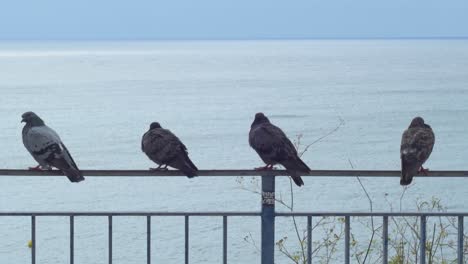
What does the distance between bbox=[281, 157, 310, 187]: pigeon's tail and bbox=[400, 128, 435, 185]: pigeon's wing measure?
0.58 m

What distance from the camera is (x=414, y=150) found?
19.9ft

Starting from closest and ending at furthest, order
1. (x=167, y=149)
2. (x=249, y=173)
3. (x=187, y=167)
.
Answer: (x=249, y=173), (x=187, y=167), (x=167, y=149)

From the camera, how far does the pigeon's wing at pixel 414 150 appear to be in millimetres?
5697

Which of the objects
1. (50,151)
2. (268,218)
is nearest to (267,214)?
→ (268,218)

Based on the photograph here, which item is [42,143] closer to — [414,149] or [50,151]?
[50,151]

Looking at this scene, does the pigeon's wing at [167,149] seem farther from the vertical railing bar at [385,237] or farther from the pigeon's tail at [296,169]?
the vertical railing bar at [385,237]

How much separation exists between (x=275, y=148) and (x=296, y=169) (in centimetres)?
65

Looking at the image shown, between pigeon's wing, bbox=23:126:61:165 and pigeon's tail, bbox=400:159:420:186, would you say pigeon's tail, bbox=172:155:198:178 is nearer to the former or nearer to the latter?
pigeon's wing, bbox=23:126:61:165

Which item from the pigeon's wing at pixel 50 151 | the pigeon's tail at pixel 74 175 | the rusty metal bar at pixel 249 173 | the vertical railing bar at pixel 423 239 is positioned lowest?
the vertical railing bar at pixel 423 239

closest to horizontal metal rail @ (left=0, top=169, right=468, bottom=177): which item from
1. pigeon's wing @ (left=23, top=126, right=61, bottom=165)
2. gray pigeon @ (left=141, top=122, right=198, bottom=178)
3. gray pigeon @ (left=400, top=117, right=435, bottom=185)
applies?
gray pigeon @ (left=400, top=117, right=435, bottom=185)

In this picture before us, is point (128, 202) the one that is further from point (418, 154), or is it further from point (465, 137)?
point (418, 154)

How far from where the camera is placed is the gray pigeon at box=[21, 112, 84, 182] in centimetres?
577

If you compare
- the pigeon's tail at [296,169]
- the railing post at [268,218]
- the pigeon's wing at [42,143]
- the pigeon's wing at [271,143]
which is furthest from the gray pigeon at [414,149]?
the pigeon's wing at [42,143]

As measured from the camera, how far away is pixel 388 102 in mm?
71812
